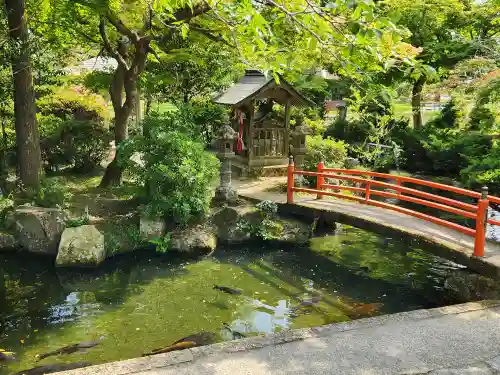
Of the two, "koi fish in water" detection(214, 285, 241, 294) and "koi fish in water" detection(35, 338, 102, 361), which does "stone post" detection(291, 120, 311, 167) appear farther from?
"koi fish in water" detection(35, 338, 102, 361)

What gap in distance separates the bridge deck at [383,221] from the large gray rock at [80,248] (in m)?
4.47

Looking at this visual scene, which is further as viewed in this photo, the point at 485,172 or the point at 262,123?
the point at 262,123

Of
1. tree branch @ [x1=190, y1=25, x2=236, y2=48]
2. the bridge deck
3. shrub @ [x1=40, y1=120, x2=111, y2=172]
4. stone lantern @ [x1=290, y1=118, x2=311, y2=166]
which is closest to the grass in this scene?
stone lantern @ [x1=290, y1=118, x2=311, y2=166]

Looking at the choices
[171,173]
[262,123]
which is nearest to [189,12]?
[171,173]

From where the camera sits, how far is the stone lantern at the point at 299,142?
50.4 feet

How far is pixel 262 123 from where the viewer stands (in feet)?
54.3

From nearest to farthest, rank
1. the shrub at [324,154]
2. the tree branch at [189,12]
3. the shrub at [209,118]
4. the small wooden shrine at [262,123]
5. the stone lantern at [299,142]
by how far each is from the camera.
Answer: the tree branch at [189,12], the stone lantern at [299,142], the small wooden shrine at [262,123], the shrub at [324,154], the shrub at [209,118]

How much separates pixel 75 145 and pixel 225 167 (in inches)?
248

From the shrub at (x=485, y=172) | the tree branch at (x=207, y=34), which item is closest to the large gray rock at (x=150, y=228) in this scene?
the tree branch at (x=207, y=34)

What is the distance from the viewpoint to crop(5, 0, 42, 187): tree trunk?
12.2 m

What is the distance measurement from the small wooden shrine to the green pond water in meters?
4.36

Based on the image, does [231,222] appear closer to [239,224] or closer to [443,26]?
[239,224]

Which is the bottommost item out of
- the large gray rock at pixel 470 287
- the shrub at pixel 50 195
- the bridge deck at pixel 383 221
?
the large gray rock at pixel 470 287

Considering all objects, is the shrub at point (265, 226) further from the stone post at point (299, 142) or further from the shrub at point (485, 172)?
the shrub at point (485, 172)
